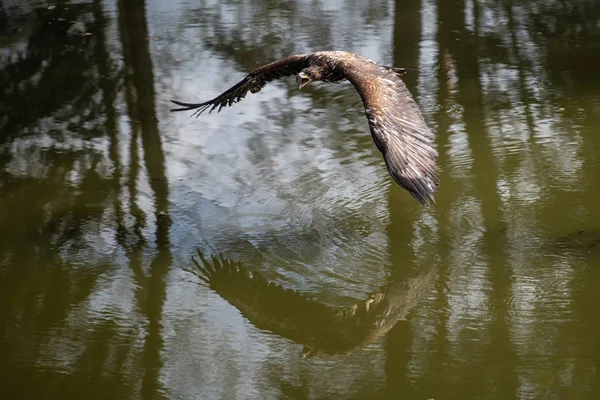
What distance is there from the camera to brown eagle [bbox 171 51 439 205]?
4.82 meters

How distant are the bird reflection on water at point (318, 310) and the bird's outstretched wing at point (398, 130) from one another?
2.78 feet

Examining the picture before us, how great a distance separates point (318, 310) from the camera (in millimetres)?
5445

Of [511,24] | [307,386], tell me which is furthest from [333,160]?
[511,24]

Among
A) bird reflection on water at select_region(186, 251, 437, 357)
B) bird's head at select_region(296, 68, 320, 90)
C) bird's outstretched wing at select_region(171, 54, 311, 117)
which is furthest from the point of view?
bird's outstretched wing at select_region(171, 54, 311, 117)

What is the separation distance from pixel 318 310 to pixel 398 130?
1.28 meters

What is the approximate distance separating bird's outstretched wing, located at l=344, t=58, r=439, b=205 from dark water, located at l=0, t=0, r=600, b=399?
968mm

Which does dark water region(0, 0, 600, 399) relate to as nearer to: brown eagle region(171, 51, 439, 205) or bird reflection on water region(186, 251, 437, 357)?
bird reflection on water region(186, 251, 437, 357)

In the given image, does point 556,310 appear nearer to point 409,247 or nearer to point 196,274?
point 409,247

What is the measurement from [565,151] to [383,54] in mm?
3523

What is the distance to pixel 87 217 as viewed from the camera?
22.7 ft

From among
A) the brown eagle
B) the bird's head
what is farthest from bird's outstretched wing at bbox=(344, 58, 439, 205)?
the bird's head

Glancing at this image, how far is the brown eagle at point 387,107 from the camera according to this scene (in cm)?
482

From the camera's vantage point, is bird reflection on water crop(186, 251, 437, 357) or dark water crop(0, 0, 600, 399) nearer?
dark water crop(0, 0, 600, 399)

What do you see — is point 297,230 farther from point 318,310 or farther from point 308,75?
point 308,75
